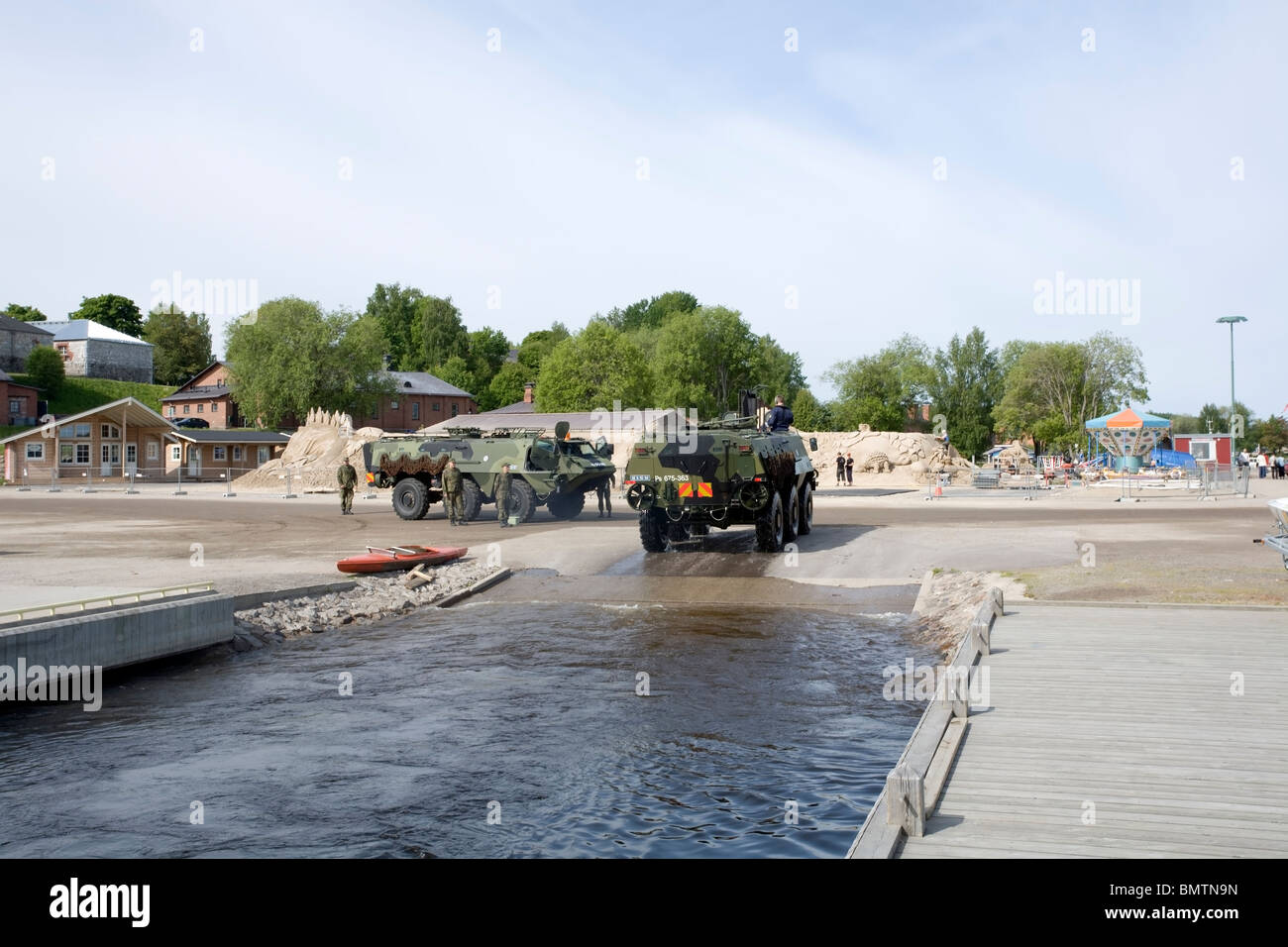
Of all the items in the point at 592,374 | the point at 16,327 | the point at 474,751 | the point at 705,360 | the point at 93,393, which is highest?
the point at 16,327

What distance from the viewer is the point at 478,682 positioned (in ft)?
33.7

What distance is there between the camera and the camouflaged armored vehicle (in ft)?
83.4

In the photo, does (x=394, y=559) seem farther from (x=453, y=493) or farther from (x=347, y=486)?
(x=347, y=486)

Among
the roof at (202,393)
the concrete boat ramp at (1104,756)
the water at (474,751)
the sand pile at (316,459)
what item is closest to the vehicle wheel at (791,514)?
the water at (474,751)

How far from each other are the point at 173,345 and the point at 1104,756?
97961 mm

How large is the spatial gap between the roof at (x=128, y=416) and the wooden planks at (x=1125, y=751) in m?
52.5

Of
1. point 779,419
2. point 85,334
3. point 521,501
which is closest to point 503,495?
point 521,501

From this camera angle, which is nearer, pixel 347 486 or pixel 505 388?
pixel 347 486

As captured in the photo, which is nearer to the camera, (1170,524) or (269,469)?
(1170,524)

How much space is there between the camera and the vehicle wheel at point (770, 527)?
723 inches

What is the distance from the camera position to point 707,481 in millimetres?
17984
